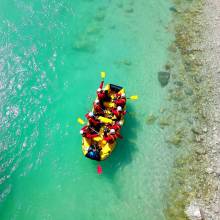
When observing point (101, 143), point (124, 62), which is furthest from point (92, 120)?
point (124, 62)

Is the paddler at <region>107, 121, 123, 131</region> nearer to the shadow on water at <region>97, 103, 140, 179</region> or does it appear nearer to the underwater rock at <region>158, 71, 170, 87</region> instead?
the shadow on water at <region>97, 103, 140, 179</region>

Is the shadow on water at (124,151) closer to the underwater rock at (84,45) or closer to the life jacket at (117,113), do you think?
the life jacket at (117,113)

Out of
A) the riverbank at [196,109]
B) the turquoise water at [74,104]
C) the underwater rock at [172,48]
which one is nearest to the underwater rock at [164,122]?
Answer: the turquoise water at [74,104]

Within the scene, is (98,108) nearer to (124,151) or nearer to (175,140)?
(124,151)

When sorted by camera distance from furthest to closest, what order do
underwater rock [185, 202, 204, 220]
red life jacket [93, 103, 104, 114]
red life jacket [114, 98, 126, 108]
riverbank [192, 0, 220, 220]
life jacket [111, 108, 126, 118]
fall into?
red life jacket [114, 98, 126, 108] < red life jacket [93, 103, 104, 114] < life jacket [111, 108, 126, 118] < riverbank [192, 0, 220, 220] < underwater rock [185, 202, 204, 220]

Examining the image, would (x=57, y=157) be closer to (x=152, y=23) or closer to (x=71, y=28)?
(x=71, y=28)

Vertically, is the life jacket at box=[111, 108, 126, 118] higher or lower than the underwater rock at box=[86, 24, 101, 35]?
lower

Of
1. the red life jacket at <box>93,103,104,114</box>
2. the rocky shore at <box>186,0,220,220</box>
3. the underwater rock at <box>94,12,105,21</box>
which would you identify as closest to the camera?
the rocky shore at <box>186,0,220,220</box>

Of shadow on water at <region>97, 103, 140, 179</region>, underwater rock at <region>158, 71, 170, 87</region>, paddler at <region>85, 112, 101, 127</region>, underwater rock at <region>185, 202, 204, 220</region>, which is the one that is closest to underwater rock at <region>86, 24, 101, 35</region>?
underwater rock at <region>158, 71, 170, 87</region>
